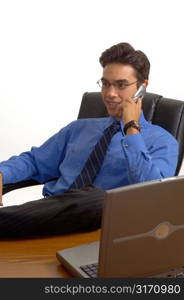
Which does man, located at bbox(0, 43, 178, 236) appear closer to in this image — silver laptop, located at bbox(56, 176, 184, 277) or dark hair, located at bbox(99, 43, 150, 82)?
dark hair, located at bbox(99, 43, 150, 82)

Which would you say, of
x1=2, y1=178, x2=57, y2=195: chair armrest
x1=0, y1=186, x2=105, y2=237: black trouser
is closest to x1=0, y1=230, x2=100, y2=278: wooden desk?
x1=0, y1=186, x2=105, y2=237: black trouser

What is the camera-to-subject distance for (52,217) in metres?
1.04

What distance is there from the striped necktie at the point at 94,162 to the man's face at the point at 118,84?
0.41 ft

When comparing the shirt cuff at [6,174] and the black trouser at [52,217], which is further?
the shirt cuff at [6,174]

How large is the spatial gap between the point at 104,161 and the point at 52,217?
2.29 ft

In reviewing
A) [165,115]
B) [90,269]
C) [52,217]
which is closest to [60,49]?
[165,115]

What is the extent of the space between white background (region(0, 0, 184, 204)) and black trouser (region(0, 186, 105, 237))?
1.79 metres

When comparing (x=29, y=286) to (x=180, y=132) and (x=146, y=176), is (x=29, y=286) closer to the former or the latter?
(x=146, y=176)

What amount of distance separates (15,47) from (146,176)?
1632mm

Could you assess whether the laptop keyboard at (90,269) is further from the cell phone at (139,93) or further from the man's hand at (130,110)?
the cell phone at (139,93)

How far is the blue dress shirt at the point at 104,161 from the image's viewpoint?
1482 mm

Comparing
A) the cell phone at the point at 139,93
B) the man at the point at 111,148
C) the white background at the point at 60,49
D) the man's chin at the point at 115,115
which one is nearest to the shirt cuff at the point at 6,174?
the man at the point at 111,148

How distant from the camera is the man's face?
1706 millimetres

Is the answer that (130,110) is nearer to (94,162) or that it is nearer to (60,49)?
(94,162)
